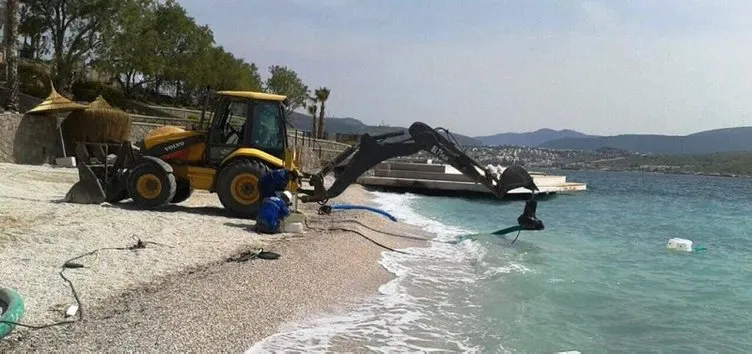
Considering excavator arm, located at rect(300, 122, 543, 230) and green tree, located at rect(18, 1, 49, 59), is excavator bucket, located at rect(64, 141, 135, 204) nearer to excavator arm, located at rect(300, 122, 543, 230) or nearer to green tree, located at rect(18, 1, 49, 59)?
excavator arm, located at rect(300, 122, 543, 230)

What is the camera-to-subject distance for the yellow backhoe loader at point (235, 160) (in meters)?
13.0

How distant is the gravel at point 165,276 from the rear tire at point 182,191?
1.03 m

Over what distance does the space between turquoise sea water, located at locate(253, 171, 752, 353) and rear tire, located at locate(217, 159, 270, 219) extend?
3.12 metres

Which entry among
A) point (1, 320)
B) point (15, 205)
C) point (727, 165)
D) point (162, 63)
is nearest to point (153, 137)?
point (15, 205)

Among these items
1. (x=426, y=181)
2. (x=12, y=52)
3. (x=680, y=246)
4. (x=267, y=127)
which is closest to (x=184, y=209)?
(x=267, y=127)

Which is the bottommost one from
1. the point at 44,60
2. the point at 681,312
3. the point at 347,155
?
the point at 681,312

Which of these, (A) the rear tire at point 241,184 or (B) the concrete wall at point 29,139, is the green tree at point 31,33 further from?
(A) the rear tire at point 241,184

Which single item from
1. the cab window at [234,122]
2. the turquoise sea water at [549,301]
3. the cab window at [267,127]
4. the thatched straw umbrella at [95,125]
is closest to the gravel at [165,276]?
the turquoise sea water at [549,301]

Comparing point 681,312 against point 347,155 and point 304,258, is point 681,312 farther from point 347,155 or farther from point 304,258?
point 347,155

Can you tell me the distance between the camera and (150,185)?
13039 millimetres

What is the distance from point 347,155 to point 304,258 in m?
5.24

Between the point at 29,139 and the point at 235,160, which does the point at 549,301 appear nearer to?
the point at 235,160

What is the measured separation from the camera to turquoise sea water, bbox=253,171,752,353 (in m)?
6.96

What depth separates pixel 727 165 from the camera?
175m
